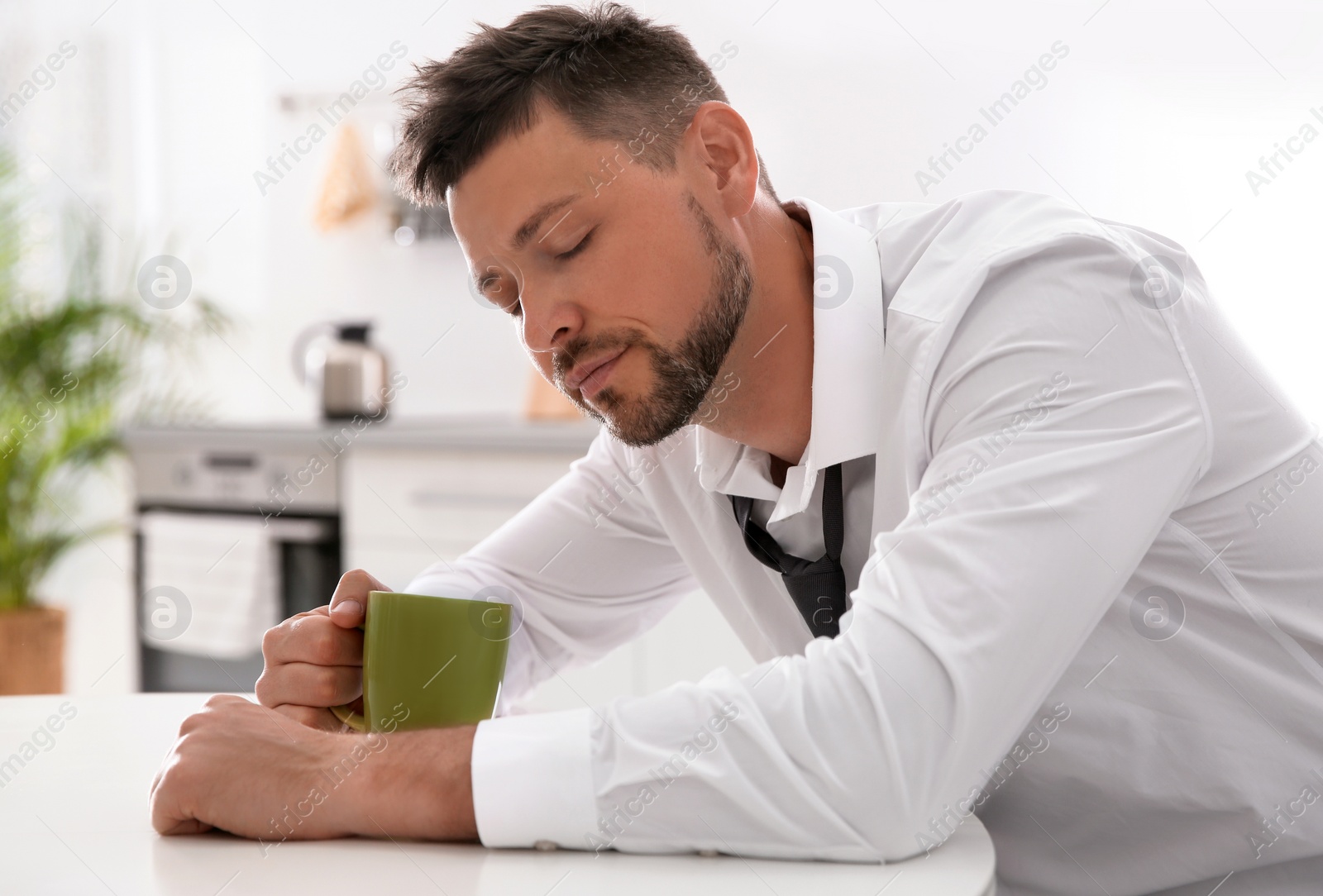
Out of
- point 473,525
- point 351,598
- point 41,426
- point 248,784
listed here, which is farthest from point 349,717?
point 41,426

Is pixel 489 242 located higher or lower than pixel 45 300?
higher

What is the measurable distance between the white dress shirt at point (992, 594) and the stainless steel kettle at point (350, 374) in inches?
71.4

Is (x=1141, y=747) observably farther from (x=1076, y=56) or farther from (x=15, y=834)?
(x=1076, y=56)

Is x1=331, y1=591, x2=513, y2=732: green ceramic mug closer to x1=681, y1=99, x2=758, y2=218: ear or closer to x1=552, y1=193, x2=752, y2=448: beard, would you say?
x1=552, y1=193, x2=752, y2=448: beard

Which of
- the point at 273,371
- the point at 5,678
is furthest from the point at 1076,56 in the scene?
the point at 5,678

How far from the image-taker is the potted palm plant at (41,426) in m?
3.16

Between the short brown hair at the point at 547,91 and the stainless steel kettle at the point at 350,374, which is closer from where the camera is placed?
the short brown hair at the point at 547,91

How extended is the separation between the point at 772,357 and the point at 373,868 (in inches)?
25.4

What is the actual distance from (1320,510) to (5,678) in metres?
3.24

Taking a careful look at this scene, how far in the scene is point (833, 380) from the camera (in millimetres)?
996

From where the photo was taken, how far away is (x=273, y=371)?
366 centimetres

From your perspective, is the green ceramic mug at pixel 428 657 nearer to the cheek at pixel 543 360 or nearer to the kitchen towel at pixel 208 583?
the cheek at pixel 543 360

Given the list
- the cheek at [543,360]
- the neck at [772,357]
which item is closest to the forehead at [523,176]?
the cheek at [543,360]

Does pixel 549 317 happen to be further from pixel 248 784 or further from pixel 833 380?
pixel 248 784
